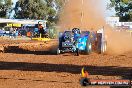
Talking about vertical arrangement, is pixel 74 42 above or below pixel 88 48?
above

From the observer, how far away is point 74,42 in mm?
22484

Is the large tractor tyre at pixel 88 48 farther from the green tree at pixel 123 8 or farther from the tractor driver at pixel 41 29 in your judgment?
the green tree at pixel 123 8

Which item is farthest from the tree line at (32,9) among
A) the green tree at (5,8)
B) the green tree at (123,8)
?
the green tree at (123,8)

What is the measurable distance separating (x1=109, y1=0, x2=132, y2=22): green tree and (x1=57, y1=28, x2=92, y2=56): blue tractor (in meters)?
71.5

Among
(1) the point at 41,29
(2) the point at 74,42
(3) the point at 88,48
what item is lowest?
(3) the point at 88,48

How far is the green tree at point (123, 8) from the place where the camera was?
3728 inches

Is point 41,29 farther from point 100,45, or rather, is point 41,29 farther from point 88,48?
point 88,48

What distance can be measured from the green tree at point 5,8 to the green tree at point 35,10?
6.50 ft

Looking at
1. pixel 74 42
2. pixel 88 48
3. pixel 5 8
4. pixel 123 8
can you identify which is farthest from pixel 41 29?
pixel 5 8

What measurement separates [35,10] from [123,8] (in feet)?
71.8

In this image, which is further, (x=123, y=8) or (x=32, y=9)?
(x=32, y=9)

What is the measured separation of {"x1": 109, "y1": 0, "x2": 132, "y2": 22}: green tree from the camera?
311 feet

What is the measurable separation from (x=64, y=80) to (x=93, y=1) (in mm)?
29985

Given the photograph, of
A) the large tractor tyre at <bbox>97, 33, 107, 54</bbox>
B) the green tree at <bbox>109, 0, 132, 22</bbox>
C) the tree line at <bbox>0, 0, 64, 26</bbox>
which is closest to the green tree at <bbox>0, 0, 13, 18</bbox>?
the tree line at <bbox>0, 0, 64, 26</bbox>
